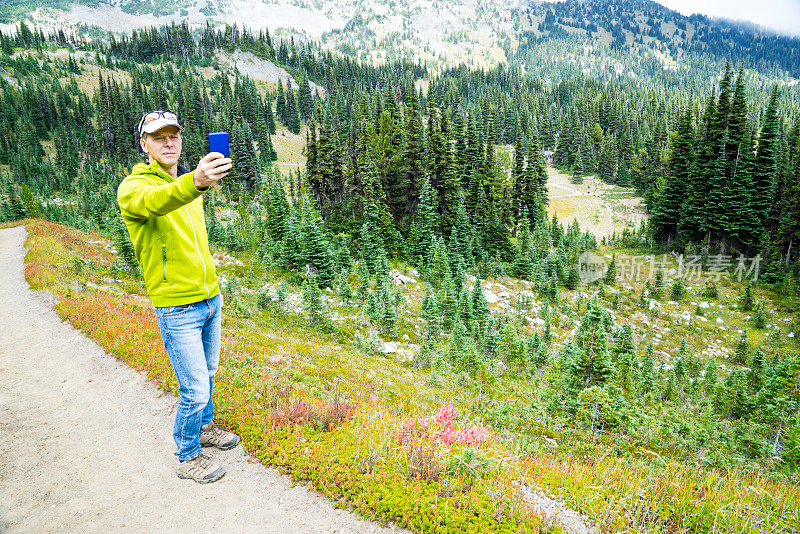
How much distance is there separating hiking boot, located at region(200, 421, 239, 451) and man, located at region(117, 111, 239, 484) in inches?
22.1

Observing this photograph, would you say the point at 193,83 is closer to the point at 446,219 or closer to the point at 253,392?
the point at 446,219

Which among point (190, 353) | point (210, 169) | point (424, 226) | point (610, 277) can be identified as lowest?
point (610, 277)

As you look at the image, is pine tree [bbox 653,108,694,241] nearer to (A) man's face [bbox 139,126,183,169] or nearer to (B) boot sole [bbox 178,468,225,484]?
(B) boot sole [bbox 178,468,225,484]

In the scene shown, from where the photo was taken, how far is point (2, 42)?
132 metres

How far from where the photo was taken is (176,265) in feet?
13.9

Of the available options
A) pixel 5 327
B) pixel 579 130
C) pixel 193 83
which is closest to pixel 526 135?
pixel 579 130

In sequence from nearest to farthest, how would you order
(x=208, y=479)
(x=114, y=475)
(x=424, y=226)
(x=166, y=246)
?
(x=166, y=246) < (x=208, y=479) < (x=114, y=475) < (x=424, y=226)

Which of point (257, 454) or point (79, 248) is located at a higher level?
point (257, 454)

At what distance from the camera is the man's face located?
13.8 ft

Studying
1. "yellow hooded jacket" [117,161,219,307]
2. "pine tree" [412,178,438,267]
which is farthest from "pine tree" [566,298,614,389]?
"pine tree" [412,178,438,267]

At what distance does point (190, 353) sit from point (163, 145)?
93.8 inches

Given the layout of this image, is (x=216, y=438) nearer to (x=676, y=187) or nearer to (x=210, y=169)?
(x=210, y=169)

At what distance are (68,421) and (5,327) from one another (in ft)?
27.2

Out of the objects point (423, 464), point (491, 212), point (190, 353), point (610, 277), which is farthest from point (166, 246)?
point (491, 212)
